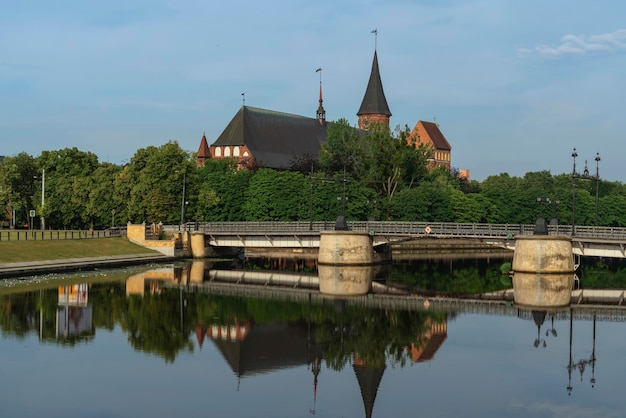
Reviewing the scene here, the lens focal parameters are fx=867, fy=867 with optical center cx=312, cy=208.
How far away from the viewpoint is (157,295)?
192 feet

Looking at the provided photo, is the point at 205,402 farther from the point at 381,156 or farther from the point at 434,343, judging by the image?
the point at 381,156

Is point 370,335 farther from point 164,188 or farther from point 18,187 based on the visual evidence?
point 18,187

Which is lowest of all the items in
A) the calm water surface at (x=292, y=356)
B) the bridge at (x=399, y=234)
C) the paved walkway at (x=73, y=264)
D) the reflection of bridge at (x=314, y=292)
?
the calm water surface at (x=292, y=356)

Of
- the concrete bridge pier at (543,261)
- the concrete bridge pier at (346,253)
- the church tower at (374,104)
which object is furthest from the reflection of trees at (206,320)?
the church tower at (374,104)

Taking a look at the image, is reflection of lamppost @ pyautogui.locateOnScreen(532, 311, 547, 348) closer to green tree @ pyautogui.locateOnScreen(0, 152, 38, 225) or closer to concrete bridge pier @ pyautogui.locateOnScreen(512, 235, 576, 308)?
concrete bridge pier @ pyautogui.locateOnScreen(512, 235, 576, 308)

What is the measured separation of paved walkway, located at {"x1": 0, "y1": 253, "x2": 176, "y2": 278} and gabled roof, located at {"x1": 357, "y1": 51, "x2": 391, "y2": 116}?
329 ft

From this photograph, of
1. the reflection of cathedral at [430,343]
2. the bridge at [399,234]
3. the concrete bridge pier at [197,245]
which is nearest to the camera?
the reflection of cathedral at [430,343]

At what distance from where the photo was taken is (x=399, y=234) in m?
81.6

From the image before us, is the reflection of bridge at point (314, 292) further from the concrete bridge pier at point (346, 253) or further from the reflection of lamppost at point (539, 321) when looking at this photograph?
the concrete bridge pier at point (346, 253)

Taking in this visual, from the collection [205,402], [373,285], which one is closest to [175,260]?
[373,285]

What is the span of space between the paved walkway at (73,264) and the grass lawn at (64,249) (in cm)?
132

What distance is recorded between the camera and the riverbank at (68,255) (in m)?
68.2

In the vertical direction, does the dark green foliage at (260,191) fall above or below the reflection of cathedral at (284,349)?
above

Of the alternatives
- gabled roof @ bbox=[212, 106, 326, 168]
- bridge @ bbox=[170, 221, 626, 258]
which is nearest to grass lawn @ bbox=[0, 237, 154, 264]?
bridge @ bbox=[170, 221, 626, 258]
